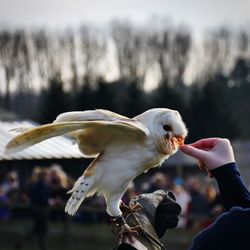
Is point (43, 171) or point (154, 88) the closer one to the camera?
point (43, 171)

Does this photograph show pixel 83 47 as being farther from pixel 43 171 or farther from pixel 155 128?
pixel 155 128

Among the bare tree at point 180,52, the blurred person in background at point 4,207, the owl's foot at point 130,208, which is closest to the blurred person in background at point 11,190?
the blurred person in background at point 4,207

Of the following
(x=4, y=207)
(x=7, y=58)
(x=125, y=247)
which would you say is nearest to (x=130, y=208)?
(x=125, y=247)

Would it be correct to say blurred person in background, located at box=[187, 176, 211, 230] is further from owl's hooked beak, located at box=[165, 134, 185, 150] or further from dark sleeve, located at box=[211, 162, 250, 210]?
dark sleeve, located at box=[211, 162, 250, 210]

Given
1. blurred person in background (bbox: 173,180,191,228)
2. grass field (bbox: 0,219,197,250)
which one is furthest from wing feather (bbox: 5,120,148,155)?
grass field (bbox: 0,219,197,250)

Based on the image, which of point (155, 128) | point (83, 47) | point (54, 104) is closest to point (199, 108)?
point (54, 104)

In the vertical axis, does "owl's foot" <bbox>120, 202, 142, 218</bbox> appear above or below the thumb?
below

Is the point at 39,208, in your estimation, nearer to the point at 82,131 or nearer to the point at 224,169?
the point at 82,131

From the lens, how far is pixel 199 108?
40.3 m

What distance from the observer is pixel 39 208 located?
52.7 feet

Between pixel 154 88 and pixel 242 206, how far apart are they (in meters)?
47.4

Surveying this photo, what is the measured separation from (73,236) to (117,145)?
46.4ft

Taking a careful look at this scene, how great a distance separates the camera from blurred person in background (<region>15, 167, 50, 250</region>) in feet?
50.3

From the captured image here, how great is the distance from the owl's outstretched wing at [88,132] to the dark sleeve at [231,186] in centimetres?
70
